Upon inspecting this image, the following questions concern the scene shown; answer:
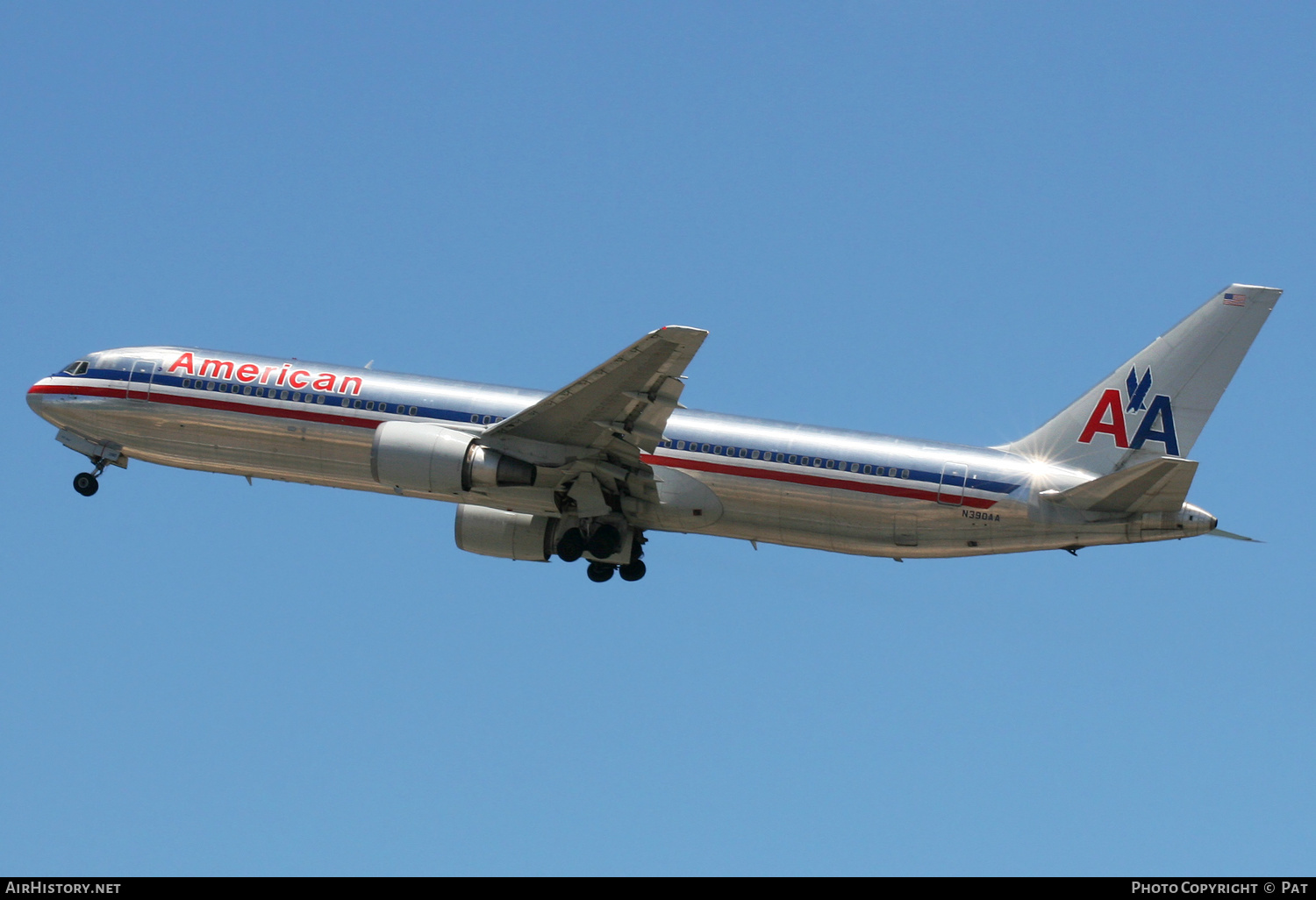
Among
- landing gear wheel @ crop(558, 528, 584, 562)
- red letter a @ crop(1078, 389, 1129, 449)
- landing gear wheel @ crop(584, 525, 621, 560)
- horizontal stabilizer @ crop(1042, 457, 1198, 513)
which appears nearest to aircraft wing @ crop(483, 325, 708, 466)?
landing gear wheel @ crop(584, 525, 621, 560)

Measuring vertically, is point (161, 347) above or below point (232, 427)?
above

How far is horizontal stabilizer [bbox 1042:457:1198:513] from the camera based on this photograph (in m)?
33.3

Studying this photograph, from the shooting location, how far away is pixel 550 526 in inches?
1598

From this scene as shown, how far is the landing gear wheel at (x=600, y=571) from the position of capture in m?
40.6

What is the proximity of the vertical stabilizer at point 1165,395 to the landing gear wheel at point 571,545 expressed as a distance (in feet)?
38.5

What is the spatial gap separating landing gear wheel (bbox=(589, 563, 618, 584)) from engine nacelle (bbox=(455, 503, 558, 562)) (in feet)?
4.15

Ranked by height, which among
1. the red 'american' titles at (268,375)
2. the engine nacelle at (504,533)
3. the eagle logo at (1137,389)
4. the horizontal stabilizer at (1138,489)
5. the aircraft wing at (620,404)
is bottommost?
the horizontal stabilizer at (1138,489)

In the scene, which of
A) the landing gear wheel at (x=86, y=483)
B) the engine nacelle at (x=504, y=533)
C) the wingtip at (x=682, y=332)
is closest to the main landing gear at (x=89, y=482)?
the landing gear wheel at (x=86, y=483)

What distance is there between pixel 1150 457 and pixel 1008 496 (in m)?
4.11

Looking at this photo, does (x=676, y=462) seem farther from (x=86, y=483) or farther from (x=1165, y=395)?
(x=86, y=483)

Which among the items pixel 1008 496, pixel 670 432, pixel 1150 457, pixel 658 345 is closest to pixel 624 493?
pixel 670 432

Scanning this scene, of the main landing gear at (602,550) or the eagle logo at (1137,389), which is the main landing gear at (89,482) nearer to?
the main landing gear at (602,550)

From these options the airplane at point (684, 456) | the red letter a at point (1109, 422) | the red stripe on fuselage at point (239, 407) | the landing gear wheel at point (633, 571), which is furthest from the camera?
the landing gear wheel at point (633, 571)

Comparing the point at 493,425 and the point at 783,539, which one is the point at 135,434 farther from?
the point at 783,539
